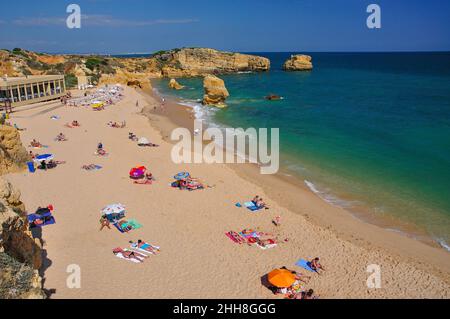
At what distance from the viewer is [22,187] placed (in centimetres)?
1502

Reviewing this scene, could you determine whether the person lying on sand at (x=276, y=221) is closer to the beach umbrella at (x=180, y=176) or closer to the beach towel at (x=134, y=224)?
the beach towel at (x=134, y=224)

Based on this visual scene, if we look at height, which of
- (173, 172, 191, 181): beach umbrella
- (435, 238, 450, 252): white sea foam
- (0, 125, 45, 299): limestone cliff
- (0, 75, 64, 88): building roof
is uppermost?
(0, 75, 64, 88): building roof

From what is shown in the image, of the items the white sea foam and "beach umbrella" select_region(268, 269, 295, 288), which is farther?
the white sea foam

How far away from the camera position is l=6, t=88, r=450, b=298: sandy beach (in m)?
9.42

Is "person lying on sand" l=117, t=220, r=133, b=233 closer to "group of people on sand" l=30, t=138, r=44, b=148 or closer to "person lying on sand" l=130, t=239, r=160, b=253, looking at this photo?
"person lying on sand" l=130, t=239, r=160, b=253

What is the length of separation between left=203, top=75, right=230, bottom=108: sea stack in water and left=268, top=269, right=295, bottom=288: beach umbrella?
3386cm

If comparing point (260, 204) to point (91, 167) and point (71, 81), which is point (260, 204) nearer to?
point (91, 167)

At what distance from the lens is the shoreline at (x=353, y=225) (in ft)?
39.0

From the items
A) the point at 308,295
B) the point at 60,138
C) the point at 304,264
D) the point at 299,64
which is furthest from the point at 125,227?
the point at 299,64

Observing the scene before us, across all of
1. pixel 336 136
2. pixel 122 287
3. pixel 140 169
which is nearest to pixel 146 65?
pixel 336 136

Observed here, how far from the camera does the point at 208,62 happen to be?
4001 inches

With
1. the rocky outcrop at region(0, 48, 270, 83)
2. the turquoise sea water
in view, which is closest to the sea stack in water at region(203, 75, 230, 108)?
the turquoise sea water

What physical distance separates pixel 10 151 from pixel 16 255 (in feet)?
35.0
